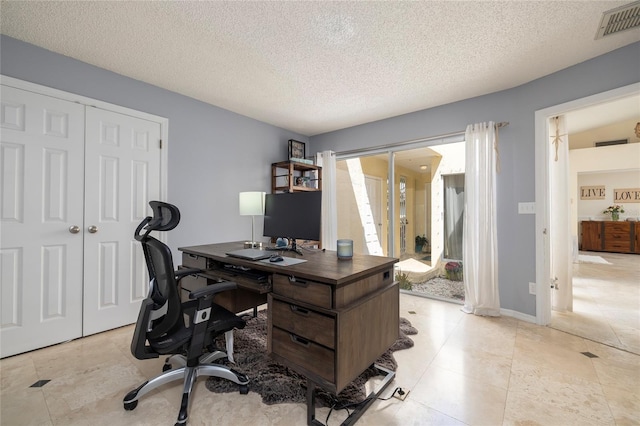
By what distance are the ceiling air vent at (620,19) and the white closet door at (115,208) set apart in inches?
153

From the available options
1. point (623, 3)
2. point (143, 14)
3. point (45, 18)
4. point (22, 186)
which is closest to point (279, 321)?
point (143, 14)

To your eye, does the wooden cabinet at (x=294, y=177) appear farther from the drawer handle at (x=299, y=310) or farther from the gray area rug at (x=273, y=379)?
the drawer handle at (x=299, y=310)

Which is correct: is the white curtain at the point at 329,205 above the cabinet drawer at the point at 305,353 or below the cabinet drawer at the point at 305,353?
above

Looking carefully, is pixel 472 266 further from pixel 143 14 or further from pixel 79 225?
pixel 79 225

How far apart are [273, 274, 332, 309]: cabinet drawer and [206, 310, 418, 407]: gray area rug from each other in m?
0.51

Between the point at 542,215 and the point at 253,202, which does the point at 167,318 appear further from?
the point at 542,215

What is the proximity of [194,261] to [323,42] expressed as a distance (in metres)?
2.03

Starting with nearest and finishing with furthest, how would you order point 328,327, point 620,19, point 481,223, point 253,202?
point 328,327 → point 620,19 → point 253,202 → point 481,223

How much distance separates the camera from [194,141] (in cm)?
312

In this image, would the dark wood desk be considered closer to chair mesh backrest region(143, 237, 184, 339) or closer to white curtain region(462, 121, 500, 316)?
chair mesh backrest region(143, 237, 184, 339)

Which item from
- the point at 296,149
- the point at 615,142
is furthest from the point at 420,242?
the point at 615,142

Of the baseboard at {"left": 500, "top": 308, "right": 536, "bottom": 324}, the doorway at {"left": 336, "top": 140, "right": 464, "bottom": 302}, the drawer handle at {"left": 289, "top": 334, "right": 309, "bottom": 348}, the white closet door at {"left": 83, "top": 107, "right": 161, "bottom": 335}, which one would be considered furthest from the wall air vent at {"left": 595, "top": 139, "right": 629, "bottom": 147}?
the white closet door at {"left": 83, "top": 107, "right": 161, "bottom": 335}

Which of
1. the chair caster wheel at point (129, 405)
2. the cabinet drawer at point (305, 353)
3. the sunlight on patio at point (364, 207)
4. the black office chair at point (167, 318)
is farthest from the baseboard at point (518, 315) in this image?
the chair caster wheel at point (129, 405)

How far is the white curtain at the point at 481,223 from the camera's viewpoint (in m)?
2.83
